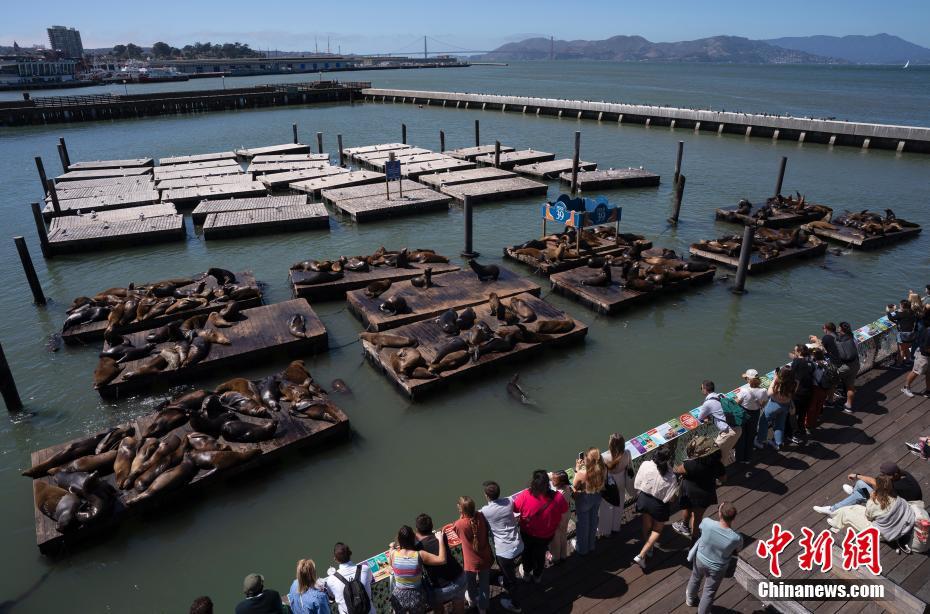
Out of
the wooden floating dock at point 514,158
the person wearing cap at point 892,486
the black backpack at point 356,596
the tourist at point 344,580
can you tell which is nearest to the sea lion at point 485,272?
the person wearing cap at point 892,486

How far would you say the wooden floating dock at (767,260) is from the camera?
17.0 m

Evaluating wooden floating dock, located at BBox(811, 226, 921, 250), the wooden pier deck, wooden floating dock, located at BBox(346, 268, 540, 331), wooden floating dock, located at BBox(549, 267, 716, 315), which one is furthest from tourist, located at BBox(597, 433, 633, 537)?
the wooden pier deck

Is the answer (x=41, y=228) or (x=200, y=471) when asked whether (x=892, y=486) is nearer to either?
(x=200, y=471)

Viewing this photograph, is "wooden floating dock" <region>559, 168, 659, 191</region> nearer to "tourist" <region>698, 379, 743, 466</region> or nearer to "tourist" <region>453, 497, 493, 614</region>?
"tourist" <region>698, 379, 743, 466</region>

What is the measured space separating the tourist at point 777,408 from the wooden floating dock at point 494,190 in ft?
60.3

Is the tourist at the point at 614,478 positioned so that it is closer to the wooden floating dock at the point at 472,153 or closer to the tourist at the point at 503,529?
the tourist at the point at 503,529

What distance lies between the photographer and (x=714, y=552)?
493 centimetres

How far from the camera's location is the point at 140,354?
37.5 ft

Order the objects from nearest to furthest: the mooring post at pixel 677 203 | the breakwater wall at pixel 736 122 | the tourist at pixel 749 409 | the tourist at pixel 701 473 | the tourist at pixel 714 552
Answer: the tourist at pixel 714 552
the tourist at pixel 701 473
the tourist at pixel 749 409
the mooring post at pixel 677 203
the breakwater wall at pixel 736 122

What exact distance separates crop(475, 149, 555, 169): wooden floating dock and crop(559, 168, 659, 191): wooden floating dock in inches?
176

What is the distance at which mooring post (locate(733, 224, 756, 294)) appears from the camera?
14961 mm

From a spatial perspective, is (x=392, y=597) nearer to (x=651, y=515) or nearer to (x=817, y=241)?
(x=651, y=515)

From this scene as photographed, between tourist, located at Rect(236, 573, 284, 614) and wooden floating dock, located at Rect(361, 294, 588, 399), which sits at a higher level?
tourist, located at Rect(236, 573, 284, 614)

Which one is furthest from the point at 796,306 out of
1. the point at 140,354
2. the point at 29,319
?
the point at 29,319
